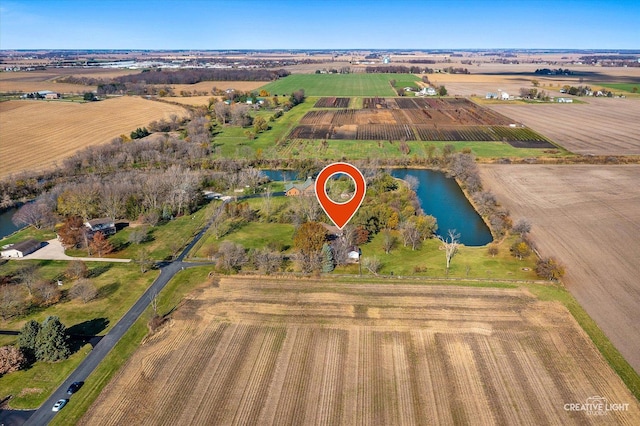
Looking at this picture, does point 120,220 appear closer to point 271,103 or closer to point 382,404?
point 382,404

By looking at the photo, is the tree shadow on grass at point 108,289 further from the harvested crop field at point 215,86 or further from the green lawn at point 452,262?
the harvested crop field at point 215,86

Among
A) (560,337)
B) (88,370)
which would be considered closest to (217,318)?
(88,370)

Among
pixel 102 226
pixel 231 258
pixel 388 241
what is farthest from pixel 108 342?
pixel 388 241

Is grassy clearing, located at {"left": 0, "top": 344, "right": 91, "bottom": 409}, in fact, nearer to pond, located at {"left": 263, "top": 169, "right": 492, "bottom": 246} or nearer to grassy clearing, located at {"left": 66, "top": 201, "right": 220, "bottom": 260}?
grassy clearing, located at {"left": 66, "top": 201, "right": 220, "bottom": 260}

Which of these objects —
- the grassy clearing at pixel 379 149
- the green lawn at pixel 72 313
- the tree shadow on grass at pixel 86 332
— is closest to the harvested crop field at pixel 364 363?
the green lawn at pixel 72 313

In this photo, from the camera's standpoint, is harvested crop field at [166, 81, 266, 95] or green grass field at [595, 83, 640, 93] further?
harvested crop field at [166, 81, 266, 95]

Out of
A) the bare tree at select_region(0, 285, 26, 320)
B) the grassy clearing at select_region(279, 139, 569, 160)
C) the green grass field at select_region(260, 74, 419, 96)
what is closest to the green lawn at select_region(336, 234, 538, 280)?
the bare tree at select_region(0, 285, 26, 320)
